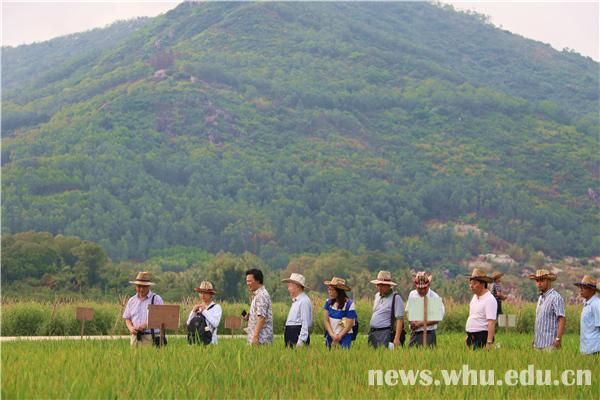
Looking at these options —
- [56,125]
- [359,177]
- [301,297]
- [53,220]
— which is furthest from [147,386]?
[56,125]

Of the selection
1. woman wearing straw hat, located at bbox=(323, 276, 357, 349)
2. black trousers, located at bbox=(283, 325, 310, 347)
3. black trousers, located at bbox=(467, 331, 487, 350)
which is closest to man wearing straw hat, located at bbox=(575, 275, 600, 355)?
black trousers, located at bbox=(467, 331, 487, 350)

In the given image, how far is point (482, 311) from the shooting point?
13.1m

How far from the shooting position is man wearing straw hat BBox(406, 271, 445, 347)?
13.2 meters

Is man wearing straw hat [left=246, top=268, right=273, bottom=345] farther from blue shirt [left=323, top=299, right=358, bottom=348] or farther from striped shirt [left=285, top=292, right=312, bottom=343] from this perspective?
blue shirt [left=323, top=299, right=358, bottom=348]

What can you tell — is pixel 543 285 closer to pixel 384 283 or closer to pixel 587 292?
pixel 587 292

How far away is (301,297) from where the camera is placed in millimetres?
12844

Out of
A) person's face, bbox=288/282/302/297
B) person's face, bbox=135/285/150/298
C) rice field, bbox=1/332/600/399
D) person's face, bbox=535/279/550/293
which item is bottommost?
rice field, bbox=1/332/600/399

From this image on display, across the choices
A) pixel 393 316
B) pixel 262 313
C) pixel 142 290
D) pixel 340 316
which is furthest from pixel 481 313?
pixel 142 290

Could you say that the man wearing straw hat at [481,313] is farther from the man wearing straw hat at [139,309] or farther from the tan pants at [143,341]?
the tan pants at [143,341]

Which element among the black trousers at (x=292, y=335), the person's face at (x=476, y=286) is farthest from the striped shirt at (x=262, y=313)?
the person's face at (x=476, y=286)

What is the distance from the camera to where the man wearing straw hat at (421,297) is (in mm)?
13172

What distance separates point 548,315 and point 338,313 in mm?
2377

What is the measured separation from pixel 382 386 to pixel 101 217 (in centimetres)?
9537

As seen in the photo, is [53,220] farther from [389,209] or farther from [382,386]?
[382,386]
